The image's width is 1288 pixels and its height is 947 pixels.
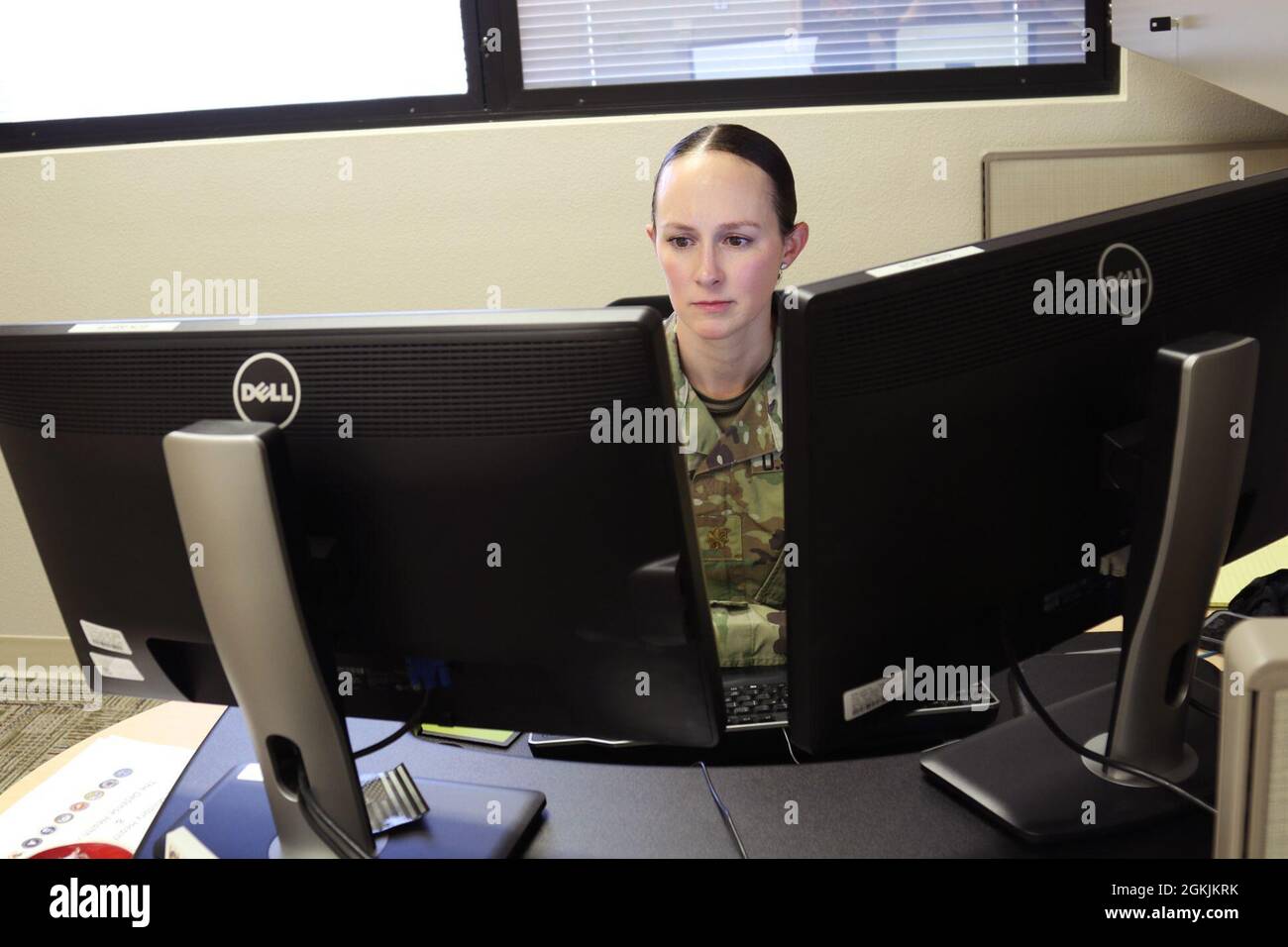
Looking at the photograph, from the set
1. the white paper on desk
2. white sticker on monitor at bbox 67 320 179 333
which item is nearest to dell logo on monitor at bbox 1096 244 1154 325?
white sticker on monitor at bbox 67 320 179 333

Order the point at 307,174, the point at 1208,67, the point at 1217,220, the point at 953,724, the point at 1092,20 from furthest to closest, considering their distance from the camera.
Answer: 1. the point at 307,174
2. the point at 1092,20
3. the point at 1208,67
4. the point at 953,724
5. the point at 1217,220

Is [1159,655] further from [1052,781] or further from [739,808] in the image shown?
[739,808]

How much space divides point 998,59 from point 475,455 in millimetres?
2114

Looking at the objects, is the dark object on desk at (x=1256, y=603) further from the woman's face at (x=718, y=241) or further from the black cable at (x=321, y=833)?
the black cable at (x=321, y=833)

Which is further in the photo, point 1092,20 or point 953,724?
point 1092,20

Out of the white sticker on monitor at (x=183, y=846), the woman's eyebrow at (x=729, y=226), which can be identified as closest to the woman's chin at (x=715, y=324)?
the woman's eyebrow at (x=729, y=226)

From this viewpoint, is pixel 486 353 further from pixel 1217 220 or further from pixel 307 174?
pixel 307 174

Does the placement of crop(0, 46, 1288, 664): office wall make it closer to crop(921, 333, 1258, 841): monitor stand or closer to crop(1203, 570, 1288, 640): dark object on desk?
crop(1203, 570, 1288, 640): dark object on desk

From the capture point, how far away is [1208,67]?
1.72 m

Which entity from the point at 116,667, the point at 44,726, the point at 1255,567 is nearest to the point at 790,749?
the point at 116,667

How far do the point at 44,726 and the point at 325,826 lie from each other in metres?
2.32

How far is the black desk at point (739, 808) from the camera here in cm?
98

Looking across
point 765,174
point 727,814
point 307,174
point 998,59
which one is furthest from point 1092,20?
point 727,814

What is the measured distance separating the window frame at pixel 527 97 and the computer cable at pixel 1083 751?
1.85 meters
